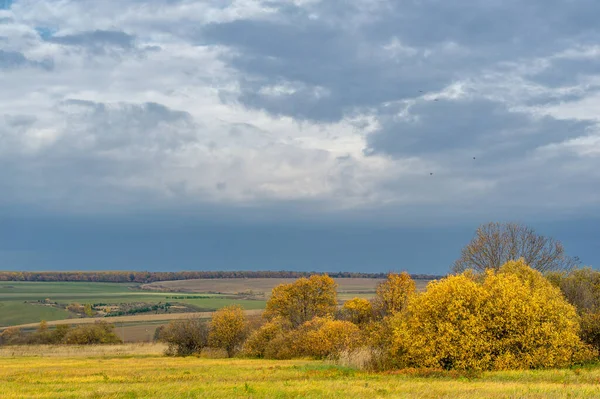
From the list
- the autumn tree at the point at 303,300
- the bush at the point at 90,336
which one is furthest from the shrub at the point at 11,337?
the autumn tree at the point at 303,300

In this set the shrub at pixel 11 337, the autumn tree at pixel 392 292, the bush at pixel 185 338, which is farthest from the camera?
the shrub at pixel 11 337

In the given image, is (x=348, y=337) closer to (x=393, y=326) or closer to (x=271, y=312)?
(x=393, y=326)

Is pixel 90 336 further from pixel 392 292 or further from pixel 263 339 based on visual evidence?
pixel 392 292

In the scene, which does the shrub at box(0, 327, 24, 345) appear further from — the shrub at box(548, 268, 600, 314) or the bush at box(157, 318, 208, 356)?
the shrub at box(548, 268, 600, 314)

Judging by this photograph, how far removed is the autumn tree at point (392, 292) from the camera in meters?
67.9

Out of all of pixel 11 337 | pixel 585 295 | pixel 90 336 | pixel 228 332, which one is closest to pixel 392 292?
pixel 228 332

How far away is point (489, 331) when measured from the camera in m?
34.3

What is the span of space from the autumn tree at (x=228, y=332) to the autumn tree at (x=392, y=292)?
55.5 feet

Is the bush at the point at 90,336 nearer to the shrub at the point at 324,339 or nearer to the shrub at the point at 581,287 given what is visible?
the shrub at the point at 324,339

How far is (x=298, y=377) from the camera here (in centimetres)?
2952

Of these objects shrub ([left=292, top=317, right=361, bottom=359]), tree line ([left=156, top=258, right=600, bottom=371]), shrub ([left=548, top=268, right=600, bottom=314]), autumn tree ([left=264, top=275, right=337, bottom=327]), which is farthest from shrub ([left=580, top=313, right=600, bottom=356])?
autumn tree ([left=264, top=275, right=337, bottom=327])

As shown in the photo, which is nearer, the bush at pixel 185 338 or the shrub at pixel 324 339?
the shrub at pixel 324 339

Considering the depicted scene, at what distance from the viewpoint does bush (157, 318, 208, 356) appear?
72.1 m

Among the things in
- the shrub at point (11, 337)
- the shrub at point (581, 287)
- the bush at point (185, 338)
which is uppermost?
the shrub at point (581, 287)
